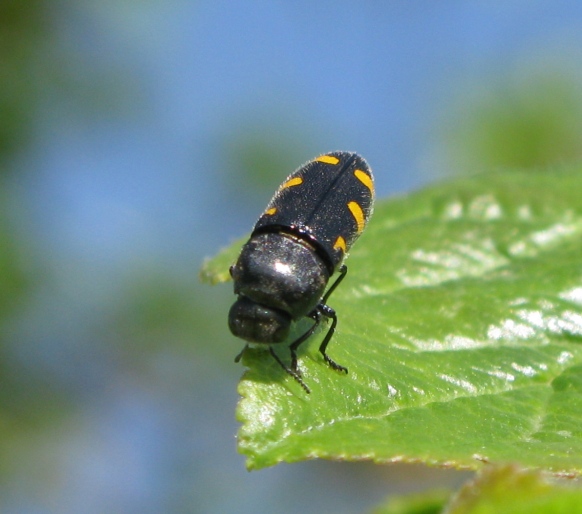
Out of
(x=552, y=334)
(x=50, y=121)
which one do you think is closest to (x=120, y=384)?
(x=50, y=121)

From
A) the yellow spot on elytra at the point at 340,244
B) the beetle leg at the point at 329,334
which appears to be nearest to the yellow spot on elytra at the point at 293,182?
the yellow spot on elytra at the point at 340,244

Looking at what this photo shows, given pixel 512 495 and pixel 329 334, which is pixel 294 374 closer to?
pixel 329 334

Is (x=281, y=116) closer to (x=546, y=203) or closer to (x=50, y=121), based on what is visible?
(x=50, y=121)

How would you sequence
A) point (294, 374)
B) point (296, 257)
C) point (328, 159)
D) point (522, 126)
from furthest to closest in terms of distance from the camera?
point (522, 126) < point (328, 159) < point (296, 257) < point (294, 374)

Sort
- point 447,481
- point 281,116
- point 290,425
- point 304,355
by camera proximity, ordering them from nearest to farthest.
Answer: point 290,425
point 304,355
point 447,481
point 281,116

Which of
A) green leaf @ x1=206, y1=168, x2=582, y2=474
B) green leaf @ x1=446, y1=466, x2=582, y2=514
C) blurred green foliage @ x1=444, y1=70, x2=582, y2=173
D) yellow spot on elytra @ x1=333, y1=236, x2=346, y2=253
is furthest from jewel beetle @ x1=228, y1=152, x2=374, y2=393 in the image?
blurred green foliage @ x1=444, y1=70, x2=582, y2=173

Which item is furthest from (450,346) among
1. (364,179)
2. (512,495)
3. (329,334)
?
(512,495)

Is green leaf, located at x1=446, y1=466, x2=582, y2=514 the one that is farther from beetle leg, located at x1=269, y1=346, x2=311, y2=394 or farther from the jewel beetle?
A: the jewel beetle
